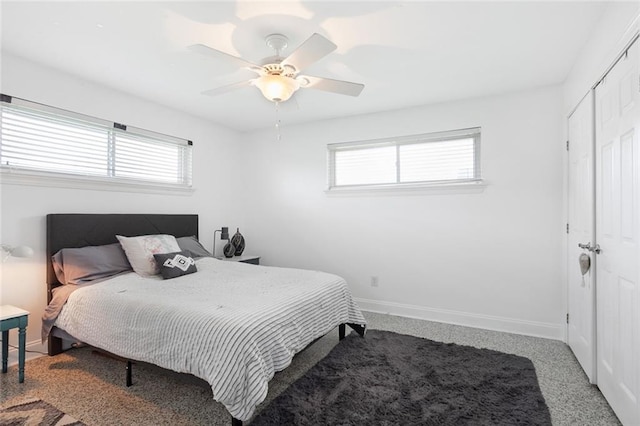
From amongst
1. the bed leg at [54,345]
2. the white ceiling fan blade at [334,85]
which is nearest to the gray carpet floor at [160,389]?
the bed leg at [54,345]

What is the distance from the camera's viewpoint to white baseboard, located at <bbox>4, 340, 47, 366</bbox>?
266cm

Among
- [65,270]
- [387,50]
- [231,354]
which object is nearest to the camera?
[231,354]

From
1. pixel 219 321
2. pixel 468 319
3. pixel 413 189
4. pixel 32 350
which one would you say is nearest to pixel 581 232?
pixel 468 319

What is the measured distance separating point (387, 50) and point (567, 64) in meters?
1.56

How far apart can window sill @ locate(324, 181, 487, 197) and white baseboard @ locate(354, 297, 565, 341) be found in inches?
51.9

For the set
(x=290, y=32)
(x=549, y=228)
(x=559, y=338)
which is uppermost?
(x=290, y=32)

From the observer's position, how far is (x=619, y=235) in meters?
1.91

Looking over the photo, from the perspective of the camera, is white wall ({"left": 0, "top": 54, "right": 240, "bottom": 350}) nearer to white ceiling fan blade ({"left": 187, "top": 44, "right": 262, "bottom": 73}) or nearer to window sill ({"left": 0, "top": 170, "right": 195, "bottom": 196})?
window sill ({"left": 0, "top": 170, "right": 195, "bottom": 196})

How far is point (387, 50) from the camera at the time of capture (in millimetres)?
2572

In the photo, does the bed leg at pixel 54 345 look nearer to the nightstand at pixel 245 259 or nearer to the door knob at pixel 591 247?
the nightstand at pixel 245 259

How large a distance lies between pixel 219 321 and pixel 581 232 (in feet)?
8.94

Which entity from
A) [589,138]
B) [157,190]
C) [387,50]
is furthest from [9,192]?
[589,138]

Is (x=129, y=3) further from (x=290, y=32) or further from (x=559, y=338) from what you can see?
(x=559, y=338)

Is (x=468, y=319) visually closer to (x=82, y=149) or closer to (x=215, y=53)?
(x=215, y=53)
